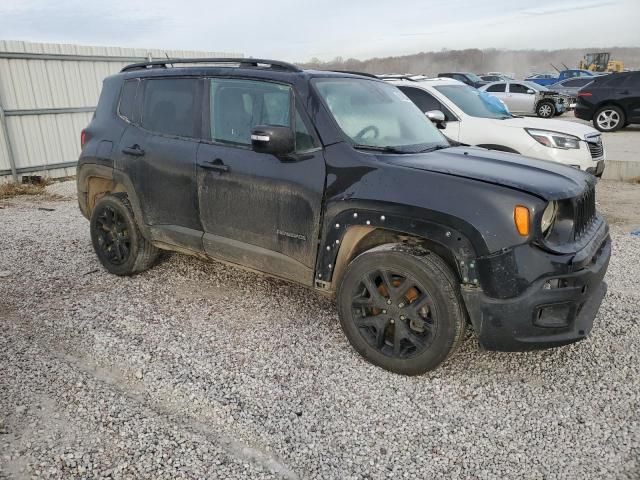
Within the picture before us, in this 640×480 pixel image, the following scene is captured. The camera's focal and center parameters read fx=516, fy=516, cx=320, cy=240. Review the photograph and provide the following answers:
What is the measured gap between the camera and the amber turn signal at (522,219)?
9.09 feet

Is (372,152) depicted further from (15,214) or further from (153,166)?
(15,214)

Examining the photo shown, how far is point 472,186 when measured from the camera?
2.90m

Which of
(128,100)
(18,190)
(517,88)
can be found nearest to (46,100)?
(18,190)

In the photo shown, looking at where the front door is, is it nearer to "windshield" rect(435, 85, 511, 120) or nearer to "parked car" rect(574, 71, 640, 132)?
"windshield" rect(435, 85, 511, 120)

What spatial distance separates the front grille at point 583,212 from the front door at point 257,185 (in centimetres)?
155

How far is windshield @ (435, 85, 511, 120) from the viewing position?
763cm

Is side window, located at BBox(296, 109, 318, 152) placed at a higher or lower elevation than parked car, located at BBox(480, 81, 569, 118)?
higher

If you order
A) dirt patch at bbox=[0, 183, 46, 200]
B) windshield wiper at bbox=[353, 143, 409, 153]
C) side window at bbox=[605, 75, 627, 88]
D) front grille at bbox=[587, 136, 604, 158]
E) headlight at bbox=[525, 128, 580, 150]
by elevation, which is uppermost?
windshield wiper at bbox=[353, 143, 409, 153]

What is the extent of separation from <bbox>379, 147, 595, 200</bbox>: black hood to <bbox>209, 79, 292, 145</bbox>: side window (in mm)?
883

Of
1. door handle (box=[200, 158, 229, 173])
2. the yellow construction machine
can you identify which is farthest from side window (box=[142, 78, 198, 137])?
the yellow construction machine

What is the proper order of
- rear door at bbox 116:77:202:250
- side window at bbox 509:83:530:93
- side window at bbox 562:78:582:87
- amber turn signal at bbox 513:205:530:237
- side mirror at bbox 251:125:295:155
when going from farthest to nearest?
side window at bbox 562:78:582:87, side window at bbox 509:83:530:93, rear door at bbox 116:77:202:250, side mirror at bbox 251:125:295:155, amber turn signal at bbox 513:205:530:237

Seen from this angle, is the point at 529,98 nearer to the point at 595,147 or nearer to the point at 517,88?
the point at 517,88

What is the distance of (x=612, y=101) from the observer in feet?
50.0

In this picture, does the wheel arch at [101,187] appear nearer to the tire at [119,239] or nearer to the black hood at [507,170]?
the tire at [119,239]
